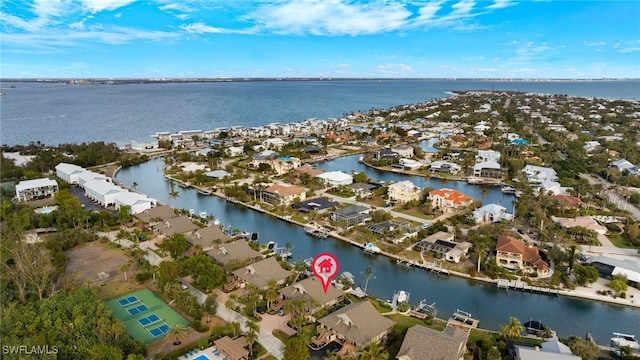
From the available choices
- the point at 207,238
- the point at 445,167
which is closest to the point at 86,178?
the point at 207,238

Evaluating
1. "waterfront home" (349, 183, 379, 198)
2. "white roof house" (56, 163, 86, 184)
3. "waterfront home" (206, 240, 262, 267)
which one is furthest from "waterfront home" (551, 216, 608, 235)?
"white roof house" (56, 163, 86, 184)

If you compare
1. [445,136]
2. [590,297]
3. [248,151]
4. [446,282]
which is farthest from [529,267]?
[445,136]

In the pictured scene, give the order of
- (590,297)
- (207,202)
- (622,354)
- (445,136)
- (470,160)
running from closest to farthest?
(622,354) < (590,297) < (207,202) < (470,160) < (445,136)

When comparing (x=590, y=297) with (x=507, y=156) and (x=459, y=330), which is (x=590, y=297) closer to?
(x=459, y=330)

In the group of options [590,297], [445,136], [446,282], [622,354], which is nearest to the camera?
[622,354]

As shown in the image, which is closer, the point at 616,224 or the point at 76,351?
the point at 76,351

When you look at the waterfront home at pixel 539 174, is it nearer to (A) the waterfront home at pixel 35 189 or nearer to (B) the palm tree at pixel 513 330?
(B) the palm tree at pixel 513 330

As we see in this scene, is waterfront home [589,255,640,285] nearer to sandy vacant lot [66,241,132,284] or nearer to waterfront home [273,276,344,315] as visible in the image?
waterfront home [273,276,344,315]

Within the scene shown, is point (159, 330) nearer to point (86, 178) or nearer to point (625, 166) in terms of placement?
point (86, 178)
